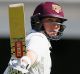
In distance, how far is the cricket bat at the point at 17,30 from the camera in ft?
12.5

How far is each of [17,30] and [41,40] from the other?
0.19m

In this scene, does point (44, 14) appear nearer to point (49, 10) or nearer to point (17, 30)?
point (49, 10)

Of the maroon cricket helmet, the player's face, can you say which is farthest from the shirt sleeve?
the maroon cricket helmet

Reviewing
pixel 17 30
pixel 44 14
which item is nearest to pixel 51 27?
pixel 44 14

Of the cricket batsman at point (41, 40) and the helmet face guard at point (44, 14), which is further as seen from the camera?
the helmet face guard at point (44, 14)

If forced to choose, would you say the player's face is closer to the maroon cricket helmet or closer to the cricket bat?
the maroon cricket helmet

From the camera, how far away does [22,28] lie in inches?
151

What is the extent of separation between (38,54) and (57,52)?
254 cm

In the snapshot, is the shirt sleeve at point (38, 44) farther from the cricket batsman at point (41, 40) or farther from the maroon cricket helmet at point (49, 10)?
the maroon cricket helmet at point (49, 10)

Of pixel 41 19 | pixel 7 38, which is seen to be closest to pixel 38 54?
pixel 41 19

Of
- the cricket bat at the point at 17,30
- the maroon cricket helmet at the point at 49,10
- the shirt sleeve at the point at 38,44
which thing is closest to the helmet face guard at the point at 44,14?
the maroon cricket helmet at the point at 49,10

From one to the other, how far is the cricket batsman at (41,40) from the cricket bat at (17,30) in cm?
5

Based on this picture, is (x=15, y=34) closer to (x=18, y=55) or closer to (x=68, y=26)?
(x=18, y=55)

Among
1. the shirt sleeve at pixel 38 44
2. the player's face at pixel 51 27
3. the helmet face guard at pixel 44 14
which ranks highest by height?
the helmet face guard at pixel 44 14
